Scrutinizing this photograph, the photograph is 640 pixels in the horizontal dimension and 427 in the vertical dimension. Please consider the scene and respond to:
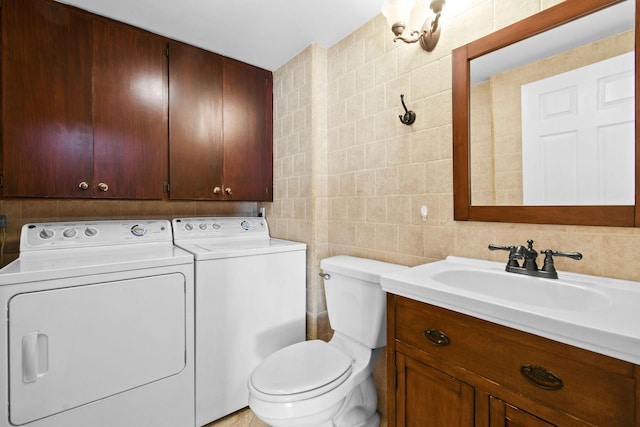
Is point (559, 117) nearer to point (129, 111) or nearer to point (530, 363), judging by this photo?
point (530, 363)

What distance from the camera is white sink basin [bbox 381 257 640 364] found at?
64 cm

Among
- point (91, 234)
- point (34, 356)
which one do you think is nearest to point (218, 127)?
point (91, 234)

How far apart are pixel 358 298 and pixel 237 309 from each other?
2.39 ft

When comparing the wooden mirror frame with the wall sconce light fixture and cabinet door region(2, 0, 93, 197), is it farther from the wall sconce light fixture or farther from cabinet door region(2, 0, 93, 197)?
cabinet door region(2, 0, 93, 197)

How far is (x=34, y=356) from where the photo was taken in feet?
4.03

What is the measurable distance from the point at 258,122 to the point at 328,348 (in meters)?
1.67

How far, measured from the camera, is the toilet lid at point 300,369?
1247 millimetres

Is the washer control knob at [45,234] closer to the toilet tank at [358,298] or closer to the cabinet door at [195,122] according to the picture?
the cabinet door at [195,122]

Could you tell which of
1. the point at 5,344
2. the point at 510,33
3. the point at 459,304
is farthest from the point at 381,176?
the point at 5,344

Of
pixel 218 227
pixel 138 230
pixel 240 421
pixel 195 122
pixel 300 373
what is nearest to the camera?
pixel 300 373

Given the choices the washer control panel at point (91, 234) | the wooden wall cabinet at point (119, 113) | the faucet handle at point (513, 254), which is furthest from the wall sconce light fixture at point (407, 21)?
the washer control panel at point (91, 234)

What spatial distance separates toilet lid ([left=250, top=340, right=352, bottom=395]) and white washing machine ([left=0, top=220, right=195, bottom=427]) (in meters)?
0.51

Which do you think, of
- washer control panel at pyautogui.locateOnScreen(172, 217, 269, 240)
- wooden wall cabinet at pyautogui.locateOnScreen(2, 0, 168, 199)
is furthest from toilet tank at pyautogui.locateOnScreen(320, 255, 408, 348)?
wooden wall cabinet at pyautogui.locateOnScreen(2, 0, 168, 199)

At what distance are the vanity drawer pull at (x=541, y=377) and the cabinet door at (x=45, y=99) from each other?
2.11 meters
